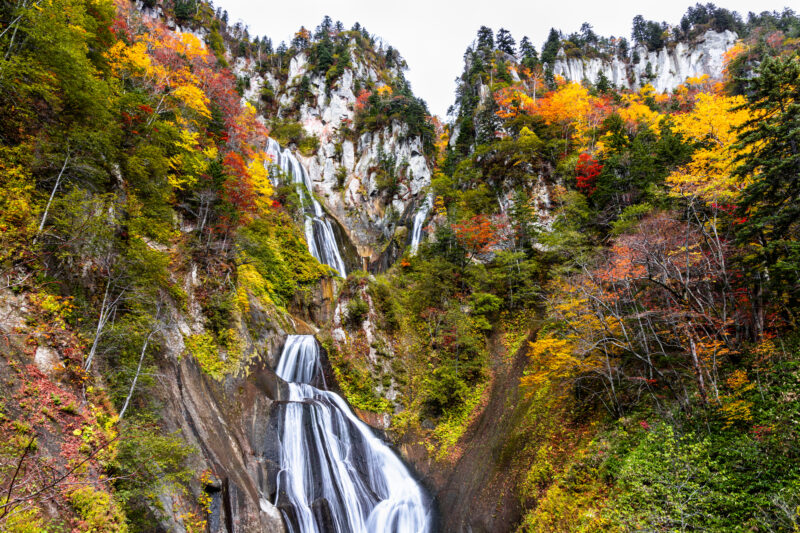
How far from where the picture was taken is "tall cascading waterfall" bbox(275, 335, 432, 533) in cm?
1211

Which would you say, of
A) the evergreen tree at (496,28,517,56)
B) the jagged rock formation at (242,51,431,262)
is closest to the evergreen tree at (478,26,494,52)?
the evergreen tree at (496,28,517,56)

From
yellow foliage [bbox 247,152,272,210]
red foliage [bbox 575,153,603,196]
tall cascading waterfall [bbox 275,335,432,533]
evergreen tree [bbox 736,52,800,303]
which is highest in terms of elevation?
yellow foliage [bbox 247,152,272,210]

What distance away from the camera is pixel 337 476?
13289 millimetres

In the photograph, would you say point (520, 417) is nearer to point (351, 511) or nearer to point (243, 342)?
point (351, 511)

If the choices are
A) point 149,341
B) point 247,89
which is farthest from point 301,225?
point 247,89

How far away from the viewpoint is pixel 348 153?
43.6 metres

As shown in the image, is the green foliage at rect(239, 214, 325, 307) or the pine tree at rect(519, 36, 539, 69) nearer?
the green foliage at rect(239, 214, 325, 307)

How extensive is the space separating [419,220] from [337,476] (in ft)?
82.3

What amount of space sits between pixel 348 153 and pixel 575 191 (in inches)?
1140

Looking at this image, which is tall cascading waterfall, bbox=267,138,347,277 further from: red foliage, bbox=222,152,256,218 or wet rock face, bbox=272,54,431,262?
red foliage, bbox=222,152,256,218

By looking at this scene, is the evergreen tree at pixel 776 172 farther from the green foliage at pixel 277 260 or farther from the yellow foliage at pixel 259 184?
the yellow foliage at pixel 259 184

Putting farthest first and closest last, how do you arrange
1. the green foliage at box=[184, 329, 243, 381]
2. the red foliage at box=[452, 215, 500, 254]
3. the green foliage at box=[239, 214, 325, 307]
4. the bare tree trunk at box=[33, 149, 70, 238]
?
1. the red foliage at box=[452, 215, 500, 254]
2. the green foliage at box=[239, 214, 325, 307]
3. the green foliage at box=[184, 329, 243, 381]
4. the bare tree trunk at box=[33, 149, 70, 238]

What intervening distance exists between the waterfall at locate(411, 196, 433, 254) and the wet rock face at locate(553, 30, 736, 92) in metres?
37.2

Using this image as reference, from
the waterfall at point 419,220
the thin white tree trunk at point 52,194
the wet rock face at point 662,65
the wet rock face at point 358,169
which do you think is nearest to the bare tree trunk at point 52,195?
the thin white tree trunk at point 52,194
